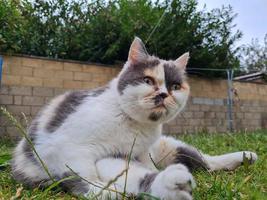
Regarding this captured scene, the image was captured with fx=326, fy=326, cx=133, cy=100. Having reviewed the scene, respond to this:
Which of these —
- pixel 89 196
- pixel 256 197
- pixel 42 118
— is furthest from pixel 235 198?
pixel 42 118

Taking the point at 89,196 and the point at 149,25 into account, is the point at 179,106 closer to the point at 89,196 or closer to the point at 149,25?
the point at 89,196

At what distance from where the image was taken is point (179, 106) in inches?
55.9

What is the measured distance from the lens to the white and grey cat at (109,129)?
1151 millimetres

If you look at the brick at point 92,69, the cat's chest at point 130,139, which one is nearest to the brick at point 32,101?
the brick at point 92,69

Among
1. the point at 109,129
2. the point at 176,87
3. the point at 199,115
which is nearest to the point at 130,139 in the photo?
the point at 109,129

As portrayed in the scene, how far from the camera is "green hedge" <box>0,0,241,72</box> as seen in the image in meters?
5.29

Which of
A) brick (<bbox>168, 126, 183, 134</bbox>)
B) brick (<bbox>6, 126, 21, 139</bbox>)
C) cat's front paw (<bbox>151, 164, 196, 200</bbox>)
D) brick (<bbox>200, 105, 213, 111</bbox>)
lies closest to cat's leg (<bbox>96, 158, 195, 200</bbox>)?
cat's front paw (<bbox>151, 164, 196, 200</bbox>)

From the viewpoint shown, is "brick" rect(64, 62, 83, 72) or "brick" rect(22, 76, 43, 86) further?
"brick" rect(64, 62, 83, 72)

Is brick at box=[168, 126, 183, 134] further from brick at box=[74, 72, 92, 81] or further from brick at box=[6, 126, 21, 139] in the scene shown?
brick at box=[6, 126, 21, 139]

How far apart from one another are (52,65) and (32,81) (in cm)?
37

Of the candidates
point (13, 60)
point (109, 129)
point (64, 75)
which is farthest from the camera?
point (64, 75)

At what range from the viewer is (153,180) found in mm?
994

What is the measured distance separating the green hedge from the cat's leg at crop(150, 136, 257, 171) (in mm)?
3635

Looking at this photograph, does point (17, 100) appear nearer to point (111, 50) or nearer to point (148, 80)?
point (111, 50)
